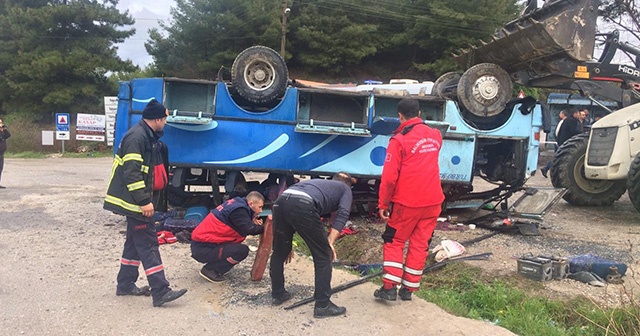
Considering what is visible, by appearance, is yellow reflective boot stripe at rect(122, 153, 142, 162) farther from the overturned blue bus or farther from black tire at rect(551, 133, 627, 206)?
black tire at rect(551, 133, 627, 206)

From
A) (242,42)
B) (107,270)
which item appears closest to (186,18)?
(242,42)

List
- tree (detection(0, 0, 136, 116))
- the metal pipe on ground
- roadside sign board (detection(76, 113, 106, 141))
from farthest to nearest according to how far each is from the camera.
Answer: tree (detection(0, 0, 136, 116)), roadside sign board (detection(76, 113, 106, 141)), the metal pipe on ground

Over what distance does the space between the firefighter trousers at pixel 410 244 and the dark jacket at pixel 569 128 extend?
9.01 metres

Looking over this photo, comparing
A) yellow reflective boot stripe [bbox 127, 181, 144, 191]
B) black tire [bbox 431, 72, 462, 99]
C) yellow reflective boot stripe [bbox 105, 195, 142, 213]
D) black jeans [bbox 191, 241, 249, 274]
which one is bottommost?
black jeans [bbox 191, 241, 249, 274]

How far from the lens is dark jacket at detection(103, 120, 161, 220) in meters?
4.04

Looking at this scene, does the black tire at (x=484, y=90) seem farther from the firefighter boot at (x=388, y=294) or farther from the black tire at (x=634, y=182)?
the firefighter boot at (x=388, y=294)

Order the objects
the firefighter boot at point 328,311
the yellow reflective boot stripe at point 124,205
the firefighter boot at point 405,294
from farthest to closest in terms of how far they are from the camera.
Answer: the firefighter boot at point 405,294 < the yellow reflective boot stripe at point 124,205 < the firefighter boot at point 328,311

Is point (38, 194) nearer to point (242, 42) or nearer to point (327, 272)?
point (327, 272)

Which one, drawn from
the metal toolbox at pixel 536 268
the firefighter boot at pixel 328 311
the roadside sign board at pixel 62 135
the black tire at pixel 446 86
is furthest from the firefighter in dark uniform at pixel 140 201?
the roadside sign board at pixel 62 135

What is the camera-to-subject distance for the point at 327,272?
399 centimetres

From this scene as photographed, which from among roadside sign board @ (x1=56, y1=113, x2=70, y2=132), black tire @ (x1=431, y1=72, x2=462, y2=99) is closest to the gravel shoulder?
black tire @ (x1=431, y1=72, x2=462, y2=99)

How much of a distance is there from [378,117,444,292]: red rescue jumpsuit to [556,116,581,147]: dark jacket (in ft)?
29.2

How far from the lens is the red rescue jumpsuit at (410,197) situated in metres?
4.25

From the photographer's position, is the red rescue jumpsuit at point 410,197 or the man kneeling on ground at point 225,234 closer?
the red rescue jumpsuit at point 410,197
